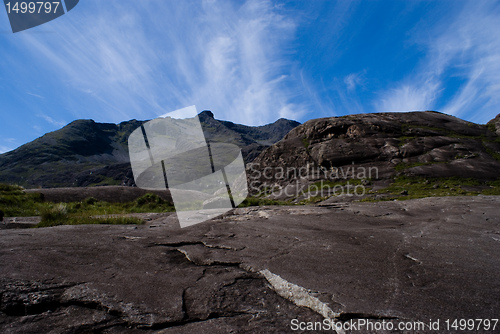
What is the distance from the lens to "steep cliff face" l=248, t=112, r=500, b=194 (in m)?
35.9

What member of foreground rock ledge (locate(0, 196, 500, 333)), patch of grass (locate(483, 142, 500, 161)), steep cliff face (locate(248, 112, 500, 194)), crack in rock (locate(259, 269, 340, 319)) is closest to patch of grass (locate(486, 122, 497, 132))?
steep cliff face (locate(248, 112, 500, 194))

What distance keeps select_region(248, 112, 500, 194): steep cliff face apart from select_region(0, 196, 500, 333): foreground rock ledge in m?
35.4

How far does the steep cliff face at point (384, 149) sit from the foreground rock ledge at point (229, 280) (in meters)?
35.4

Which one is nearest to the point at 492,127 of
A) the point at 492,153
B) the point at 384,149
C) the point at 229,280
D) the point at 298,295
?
the point at 492,153

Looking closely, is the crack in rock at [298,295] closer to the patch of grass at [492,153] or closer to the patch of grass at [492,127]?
the patch of grass at [492,153]

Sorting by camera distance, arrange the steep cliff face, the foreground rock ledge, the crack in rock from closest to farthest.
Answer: the foreground rock ledge → the crack in rock → the steep cliff face

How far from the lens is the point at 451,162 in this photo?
3559 cm

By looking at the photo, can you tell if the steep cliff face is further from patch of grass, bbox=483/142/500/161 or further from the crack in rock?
the crack in rock

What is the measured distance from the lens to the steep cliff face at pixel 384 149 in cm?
3588

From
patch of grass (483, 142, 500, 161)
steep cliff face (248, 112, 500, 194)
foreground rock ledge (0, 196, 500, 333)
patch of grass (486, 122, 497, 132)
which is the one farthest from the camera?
patch of grass (486, 122, 497, 132)

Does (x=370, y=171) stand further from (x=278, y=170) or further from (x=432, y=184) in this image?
(x=278, y=170)

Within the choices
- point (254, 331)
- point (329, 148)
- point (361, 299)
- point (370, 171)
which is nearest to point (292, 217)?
point (361, 299)

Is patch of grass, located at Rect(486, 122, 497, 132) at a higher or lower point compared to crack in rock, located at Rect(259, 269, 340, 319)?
higher

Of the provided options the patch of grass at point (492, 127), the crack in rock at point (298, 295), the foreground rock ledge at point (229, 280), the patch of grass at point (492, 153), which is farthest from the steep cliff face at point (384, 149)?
the crack in rock at point (298, 295)
